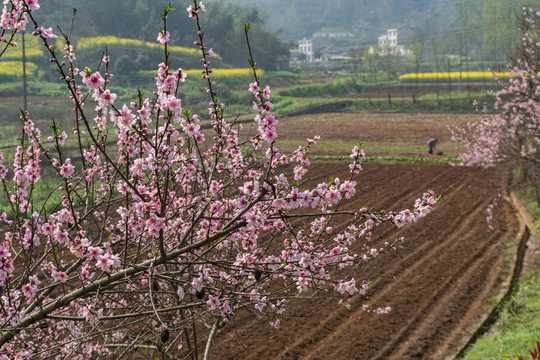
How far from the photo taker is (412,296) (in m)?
11.8

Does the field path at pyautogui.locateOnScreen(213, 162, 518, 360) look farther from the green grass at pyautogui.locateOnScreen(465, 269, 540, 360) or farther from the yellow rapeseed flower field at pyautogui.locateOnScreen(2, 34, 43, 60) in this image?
the yellow rapeseed flower field at pyautogui.locateOnScreen(2, 34, 43, 60)

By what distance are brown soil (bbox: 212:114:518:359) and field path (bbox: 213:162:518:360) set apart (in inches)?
0.8

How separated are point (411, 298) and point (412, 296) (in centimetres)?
12

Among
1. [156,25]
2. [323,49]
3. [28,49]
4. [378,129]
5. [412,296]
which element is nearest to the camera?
[412,296]

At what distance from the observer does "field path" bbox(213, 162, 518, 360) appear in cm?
980

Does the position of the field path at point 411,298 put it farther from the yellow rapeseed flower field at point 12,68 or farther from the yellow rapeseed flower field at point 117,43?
the yellow rapeseed flower field at point 117,43

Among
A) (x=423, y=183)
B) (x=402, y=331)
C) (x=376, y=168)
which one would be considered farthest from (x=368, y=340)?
(x=376, y=168)

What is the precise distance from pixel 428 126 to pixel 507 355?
108 feet

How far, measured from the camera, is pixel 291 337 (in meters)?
10.2

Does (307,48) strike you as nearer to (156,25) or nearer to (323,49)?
(323,49)

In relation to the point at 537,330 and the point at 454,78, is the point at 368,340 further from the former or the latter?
the point at 454,78

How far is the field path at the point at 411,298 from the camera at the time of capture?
9805mm

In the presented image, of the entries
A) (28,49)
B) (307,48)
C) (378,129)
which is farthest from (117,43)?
(307,48)

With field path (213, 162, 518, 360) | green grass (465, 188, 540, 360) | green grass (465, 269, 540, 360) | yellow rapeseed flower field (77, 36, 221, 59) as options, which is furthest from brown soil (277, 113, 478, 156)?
yellow rapeseed flower field (77, 36, 221, 59)
